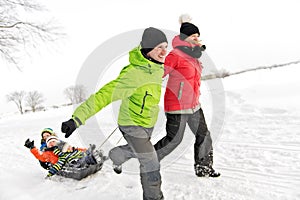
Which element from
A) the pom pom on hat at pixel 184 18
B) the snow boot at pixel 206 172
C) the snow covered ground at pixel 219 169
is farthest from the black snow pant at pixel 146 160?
the pom pom on hat at pixel 184 18

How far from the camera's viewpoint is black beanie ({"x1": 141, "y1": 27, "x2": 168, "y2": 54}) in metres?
2.62

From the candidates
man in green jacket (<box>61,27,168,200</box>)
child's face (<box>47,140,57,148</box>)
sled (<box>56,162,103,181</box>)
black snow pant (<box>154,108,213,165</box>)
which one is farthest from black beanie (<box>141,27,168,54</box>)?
child's face (<box>47,140,57,148</box>)

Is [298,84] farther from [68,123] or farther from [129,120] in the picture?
[68,123]

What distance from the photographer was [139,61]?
255cm

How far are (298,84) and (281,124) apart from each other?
401 centimetres

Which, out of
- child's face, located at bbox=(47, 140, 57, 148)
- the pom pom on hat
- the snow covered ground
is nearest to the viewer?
the snow covered ground

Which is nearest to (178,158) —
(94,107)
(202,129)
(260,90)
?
(202,129)

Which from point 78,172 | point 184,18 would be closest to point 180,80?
point 184,18

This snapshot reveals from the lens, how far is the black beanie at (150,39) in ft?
8.58

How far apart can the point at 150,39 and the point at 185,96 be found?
35.4 inches

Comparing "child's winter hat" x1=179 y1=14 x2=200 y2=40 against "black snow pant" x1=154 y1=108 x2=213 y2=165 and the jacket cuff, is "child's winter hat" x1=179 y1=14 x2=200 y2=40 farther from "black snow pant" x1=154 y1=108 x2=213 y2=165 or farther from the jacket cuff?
the jacket cuff

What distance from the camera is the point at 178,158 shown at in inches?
165

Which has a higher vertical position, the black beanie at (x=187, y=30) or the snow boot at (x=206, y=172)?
the black beanie at (x=187, y=30)

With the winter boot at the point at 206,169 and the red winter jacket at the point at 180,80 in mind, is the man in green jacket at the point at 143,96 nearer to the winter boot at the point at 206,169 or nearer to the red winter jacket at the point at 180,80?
the red winter jacket at the point at 180,80
